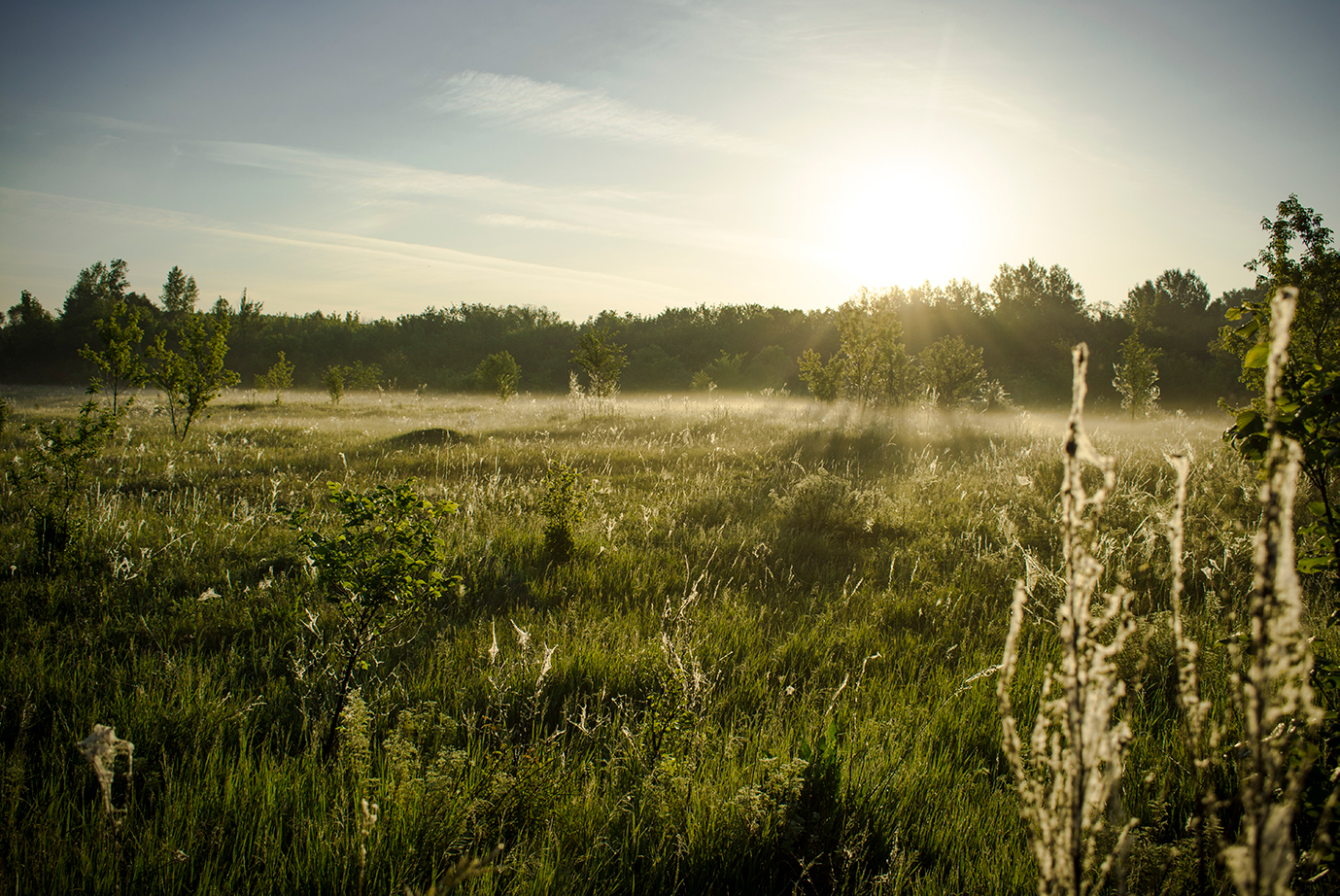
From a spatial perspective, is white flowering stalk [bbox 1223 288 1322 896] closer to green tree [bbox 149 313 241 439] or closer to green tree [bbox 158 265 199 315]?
green tree [bbox 149 313 241 439]

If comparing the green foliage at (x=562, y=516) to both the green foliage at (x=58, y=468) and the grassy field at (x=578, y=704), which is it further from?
the green foliage at (x=58, y=468)

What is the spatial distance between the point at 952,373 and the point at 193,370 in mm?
20889

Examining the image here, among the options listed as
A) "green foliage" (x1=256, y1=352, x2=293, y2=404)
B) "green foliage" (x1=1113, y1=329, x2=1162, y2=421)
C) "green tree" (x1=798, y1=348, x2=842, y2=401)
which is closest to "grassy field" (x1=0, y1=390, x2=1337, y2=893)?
"green tree" (x1=798, y1=348, x2=842, y2=401)

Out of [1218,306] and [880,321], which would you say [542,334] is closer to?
[880,321]

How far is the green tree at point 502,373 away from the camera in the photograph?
2780 centimetres

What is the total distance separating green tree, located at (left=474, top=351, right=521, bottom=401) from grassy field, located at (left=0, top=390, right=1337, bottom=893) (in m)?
22.6

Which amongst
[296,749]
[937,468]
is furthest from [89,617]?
[937,468]

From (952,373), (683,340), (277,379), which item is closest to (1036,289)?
(683,340)

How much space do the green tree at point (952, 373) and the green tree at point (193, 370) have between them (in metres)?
19.6

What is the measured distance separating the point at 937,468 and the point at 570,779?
7227 mm

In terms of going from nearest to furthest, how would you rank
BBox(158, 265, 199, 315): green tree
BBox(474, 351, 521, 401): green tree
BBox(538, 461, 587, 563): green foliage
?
BBox(538, 461, 587, 563): green foliage < BBox(474, 351, 521, 401): green tree < BBox(158, 265, 199, 315): green tree

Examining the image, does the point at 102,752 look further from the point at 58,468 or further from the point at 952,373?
the point at 952,373

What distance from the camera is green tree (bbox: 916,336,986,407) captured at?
826 inches

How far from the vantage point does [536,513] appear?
18.1ft
